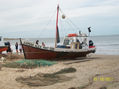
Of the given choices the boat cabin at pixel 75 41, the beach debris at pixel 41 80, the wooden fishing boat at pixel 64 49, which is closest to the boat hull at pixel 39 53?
the wooden fishing boat at pixel 64 49

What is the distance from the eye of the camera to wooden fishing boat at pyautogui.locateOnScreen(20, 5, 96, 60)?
1692 centimetres

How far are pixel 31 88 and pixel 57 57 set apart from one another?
1002cm

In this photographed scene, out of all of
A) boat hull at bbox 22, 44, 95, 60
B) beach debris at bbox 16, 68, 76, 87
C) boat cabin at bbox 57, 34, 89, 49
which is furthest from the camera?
boat cabin at bbox 57, 34, 89, 49

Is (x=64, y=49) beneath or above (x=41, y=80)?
above

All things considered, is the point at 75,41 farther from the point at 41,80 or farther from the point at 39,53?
the point at 41,80

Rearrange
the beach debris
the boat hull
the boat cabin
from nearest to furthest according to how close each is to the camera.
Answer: the beach debris < the boat hull < the boat cabin

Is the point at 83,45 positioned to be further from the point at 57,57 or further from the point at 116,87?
the point at 116,87

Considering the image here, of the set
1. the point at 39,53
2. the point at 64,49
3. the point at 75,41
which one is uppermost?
the point at 75,41

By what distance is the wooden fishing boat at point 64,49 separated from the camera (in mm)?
16922

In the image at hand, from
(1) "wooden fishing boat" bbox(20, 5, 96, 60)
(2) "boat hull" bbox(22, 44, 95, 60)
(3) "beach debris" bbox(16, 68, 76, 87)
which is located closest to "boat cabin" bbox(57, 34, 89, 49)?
(1) "wooden fishing boat" bbox(20, 5, 96, 60)

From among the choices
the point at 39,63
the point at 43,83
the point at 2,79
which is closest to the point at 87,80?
the point at 43,83

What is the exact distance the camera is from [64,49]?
17.8 metres

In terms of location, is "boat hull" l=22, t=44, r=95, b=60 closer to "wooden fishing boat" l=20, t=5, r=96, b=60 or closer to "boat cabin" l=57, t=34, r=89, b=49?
"wooden fishing boat" l=20, t=5, r=96, b=60

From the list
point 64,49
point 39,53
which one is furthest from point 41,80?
point 64,49
